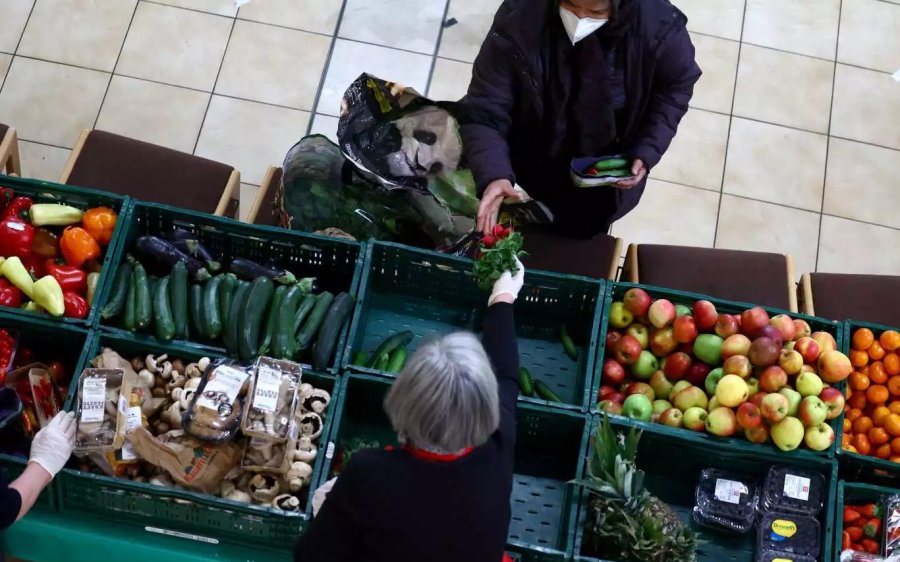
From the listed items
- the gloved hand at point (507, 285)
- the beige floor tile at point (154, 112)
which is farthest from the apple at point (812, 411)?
the beige floor tile at point (154, 112)

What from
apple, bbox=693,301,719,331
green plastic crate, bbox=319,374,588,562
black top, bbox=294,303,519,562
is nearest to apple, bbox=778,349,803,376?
apple, bbox=693,301,719,331

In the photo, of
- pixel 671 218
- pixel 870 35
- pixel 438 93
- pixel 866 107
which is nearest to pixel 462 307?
pixel 671 218

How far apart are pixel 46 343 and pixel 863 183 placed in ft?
13.5

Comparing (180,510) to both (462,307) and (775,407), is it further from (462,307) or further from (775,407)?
(775,407)

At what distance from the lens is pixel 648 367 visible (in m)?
3.18

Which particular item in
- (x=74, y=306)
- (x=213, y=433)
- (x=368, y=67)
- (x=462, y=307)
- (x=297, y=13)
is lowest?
(x=213, y=433)

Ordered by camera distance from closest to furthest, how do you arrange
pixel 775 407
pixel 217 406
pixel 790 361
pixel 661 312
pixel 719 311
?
pixel 217 406 → pixel 775 407 → pixel 790 361 → pixel 661 312 → pixel 719 311

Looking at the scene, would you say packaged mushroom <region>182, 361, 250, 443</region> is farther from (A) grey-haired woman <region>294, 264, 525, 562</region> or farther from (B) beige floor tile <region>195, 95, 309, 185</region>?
(B) beige floor tile <region>195, 95, 309, 185</region>

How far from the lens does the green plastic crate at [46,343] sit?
276 cm

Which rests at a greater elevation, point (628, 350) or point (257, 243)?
point (257, 243)

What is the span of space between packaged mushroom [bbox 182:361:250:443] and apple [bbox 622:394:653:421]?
1269 mm

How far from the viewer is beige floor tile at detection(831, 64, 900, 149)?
499 cm

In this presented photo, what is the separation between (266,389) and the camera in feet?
9.12

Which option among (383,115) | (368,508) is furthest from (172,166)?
(368,508)
